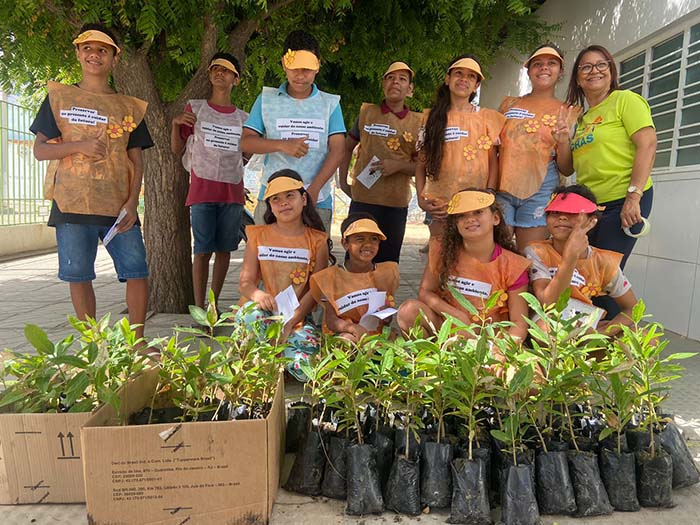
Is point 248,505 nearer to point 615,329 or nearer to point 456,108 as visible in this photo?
point 615,329

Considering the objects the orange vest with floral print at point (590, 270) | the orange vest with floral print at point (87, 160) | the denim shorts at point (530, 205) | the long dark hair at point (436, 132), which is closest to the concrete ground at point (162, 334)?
the orange vest with floral print at point (590, 270)

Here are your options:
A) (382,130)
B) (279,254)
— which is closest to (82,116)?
(279,254)

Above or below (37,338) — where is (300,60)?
above

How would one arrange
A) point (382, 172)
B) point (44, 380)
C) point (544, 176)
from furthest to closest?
point (382, 172), point (544, 176), point (44, 380)

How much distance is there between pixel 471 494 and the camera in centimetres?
188

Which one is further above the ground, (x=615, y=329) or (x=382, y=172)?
(x=382, y=172)

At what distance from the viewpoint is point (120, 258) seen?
3.25 meters

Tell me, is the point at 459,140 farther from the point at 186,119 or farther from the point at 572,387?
the point at 186,119

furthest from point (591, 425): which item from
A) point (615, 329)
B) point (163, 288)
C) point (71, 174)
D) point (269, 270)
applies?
point (163, 288)

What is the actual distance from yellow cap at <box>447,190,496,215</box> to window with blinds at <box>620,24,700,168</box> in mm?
2599

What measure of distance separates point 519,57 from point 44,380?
8575 mm

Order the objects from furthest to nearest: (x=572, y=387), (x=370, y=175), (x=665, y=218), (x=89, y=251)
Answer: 1. (x=665, y=218)
2. (x=370, y=175)
3. (x=89, y=251)
4. (x=572, y=387)

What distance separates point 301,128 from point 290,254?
79cm

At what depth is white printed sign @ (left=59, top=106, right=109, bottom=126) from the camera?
306 centimetres
